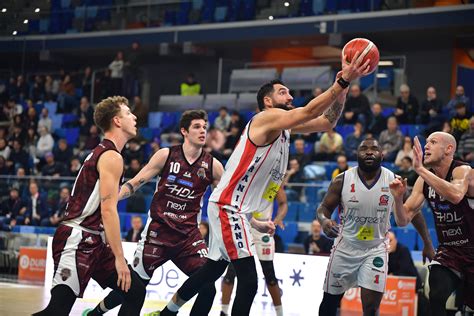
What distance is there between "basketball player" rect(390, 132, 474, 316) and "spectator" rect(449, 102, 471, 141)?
856 cm

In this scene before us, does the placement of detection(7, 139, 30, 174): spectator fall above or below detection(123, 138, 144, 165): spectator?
below

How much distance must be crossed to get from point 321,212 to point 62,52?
2228 cm

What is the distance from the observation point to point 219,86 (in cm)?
2555

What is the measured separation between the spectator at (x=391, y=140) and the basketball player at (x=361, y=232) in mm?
8414

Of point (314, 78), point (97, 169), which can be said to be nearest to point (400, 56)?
point (314, 78)

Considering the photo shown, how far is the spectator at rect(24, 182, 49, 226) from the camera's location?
1875 cm

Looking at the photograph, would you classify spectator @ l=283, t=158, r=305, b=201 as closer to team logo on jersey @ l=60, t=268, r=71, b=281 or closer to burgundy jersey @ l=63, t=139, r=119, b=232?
burgundy jersey @ l=63, t=139, r=119, b=232

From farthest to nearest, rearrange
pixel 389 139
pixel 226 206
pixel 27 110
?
pixel 27 110
pixel 389 139
pixel 226 206

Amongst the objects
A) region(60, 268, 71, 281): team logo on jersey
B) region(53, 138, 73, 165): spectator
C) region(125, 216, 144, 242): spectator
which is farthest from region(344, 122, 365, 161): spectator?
region(60, 268, 71, 281): team logo on jersey

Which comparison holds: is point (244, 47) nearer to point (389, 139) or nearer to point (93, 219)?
point (389, 139)

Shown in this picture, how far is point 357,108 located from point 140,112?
7.47m

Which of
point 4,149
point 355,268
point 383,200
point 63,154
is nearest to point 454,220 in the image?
point 383,200

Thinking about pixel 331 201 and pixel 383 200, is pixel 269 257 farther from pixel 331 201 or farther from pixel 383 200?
pixel 383 200

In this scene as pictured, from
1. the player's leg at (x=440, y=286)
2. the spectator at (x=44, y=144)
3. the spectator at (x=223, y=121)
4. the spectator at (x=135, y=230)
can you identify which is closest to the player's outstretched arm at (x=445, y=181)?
the player's leg at (x=440, y=286)
